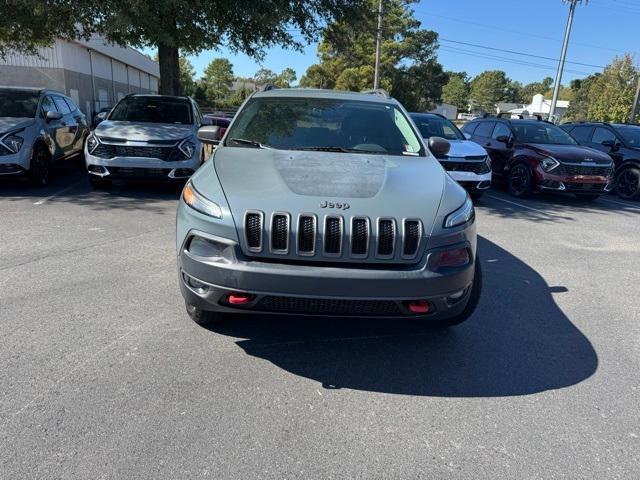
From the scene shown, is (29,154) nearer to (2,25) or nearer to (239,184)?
(2,25)

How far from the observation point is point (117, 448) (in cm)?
243

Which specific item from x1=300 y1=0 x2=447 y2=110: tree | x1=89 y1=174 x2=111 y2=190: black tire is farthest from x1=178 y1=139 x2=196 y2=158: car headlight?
x1=300 y1=0 x2=447 y2=110: tree

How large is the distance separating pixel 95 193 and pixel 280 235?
6999 millimetres

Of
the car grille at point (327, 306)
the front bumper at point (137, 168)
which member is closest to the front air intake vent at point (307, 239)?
the car grille at point (327, 306)

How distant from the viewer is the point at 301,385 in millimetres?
3066

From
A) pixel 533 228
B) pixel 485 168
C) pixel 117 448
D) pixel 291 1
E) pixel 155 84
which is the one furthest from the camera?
pixel 155 84

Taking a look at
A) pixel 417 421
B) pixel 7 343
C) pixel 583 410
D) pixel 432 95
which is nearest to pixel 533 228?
pixel 583 410

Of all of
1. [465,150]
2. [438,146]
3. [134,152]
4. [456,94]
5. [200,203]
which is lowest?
[134,152]

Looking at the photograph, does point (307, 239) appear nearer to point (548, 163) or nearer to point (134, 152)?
point (134, 152)

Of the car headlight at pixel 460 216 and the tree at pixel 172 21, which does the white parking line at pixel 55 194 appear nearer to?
the tree at pixel 172 21

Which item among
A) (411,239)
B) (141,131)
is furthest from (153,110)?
(411,239)

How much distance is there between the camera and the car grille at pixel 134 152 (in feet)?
26.6

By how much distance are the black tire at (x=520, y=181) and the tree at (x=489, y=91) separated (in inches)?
4992

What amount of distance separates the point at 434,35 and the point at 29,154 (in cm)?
5200
